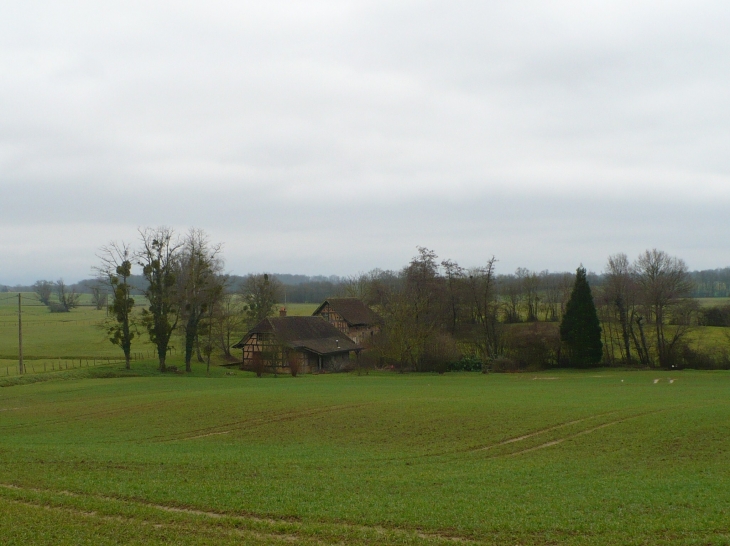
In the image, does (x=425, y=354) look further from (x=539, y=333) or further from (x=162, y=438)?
(x=162, y=438)

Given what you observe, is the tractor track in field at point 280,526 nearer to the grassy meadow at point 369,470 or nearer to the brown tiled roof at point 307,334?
the grassy meadow at point 369,470

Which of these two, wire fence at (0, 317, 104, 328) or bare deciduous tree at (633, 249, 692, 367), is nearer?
bare deciduous tree at (633, 249, 692, 367)

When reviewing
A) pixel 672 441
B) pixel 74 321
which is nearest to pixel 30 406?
pixel 672 441

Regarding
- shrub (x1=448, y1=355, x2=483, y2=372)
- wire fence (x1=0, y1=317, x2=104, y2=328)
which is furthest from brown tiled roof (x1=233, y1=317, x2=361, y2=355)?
wire fence (x1=0, y1=317, x2=104, y2=328)

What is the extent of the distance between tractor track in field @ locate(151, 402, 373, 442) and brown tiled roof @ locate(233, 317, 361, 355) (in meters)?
35.9

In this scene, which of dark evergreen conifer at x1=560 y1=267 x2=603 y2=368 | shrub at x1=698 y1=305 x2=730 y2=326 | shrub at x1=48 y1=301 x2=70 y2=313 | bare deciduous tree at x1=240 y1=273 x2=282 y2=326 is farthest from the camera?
shrub at x1=48 y1=301 x2=70 y2=313

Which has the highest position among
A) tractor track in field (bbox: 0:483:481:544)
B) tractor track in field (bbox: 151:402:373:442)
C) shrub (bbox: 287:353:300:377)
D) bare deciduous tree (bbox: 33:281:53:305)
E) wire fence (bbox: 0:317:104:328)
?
bare deciduous tree (bbox: 33:281:53:305)

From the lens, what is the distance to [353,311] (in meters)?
82.4

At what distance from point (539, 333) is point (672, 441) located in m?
49.6

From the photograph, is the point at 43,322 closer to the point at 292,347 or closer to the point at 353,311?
the point at 353,311

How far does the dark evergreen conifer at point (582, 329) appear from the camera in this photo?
6306 centimetres

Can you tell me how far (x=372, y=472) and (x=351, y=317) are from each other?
2589 inches

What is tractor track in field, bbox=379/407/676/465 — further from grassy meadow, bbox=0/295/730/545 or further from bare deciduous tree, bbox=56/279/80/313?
bare deciduous tree, bbox=56/279/80/313

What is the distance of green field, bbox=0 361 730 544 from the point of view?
10164 millimetres
